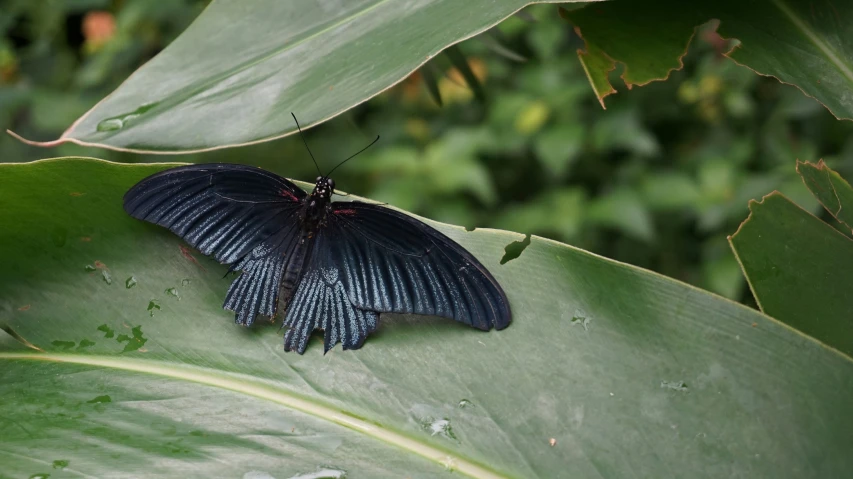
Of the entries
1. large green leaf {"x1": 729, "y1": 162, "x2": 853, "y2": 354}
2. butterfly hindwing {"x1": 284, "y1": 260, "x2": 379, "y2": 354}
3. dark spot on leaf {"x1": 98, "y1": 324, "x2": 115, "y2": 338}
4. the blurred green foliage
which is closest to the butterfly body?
butterfly hindwing {"x1": 284, "y1": 260, "x2": 379, "y2": 354}

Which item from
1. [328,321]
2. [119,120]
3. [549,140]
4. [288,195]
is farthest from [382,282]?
[549,140]

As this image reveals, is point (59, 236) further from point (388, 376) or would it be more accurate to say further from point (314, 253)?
point (388, 376)

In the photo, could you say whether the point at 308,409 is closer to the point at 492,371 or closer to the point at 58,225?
the point at 492,371

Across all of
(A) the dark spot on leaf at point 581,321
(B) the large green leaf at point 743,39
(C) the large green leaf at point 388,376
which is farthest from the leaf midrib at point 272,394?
(B) the large green leaf at point 743,39

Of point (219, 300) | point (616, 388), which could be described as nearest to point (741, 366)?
point (616, 388)

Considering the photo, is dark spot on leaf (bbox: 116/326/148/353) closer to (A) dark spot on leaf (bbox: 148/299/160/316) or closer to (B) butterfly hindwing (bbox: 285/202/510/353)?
(A) dark spot on leaf (bbox: 148/299/160/316)

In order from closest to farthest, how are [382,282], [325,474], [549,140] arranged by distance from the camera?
[325,474]
[382,282]
[549,140]
